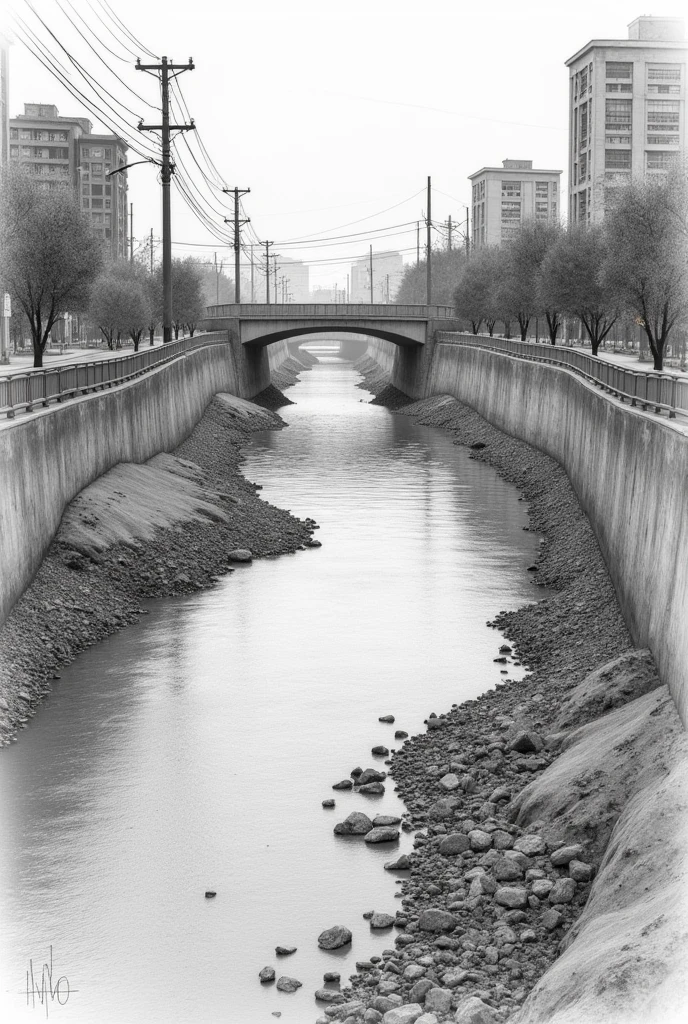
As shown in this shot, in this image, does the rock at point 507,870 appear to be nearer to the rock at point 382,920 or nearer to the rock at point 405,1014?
the rock at point 382,920

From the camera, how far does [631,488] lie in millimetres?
24172

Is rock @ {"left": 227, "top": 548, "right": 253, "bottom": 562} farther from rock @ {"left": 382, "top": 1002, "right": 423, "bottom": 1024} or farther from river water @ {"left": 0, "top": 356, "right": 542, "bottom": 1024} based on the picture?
rock @ {"left": 382, "top": 1002, "right": 423, "bottom": 1024}

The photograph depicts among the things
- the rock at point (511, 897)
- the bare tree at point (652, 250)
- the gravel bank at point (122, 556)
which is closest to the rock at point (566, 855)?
the rock at point (511, 897)

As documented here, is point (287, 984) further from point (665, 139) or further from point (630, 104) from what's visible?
point (665, 139)

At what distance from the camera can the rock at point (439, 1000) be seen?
1129 cm

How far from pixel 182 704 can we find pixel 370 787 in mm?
4819

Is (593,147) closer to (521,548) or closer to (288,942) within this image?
(521,548)

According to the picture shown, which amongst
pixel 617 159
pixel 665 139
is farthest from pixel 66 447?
pixel 665 139

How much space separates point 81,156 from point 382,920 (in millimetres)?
167747

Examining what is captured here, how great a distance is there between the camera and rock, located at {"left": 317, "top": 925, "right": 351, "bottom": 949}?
43.4 ft

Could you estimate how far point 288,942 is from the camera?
1344cm

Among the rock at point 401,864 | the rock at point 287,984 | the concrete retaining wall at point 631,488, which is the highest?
the concrete retaining wall at point 631,488

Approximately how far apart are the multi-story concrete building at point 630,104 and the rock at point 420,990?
10868cm

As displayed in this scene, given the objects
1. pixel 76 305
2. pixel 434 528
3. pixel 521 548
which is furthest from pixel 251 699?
pixel 76 305
